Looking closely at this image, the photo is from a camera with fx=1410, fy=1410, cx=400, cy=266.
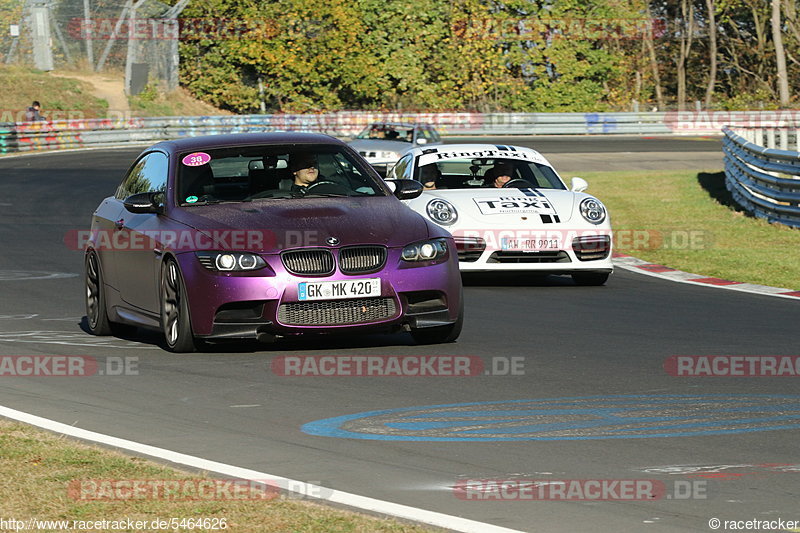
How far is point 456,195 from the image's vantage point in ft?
46.5

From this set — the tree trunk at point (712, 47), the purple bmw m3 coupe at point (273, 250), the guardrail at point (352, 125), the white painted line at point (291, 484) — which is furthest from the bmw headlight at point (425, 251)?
the tree trunk at point (712, 47)

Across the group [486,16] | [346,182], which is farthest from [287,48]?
[346,182]

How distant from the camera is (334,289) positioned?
28.6ft

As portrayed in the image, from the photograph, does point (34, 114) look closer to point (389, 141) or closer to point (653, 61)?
point (389, 141)

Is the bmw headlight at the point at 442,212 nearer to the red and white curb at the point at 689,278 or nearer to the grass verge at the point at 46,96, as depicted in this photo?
the red and white curb at the point at 689,278

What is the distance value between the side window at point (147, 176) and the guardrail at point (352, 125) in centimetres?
3255

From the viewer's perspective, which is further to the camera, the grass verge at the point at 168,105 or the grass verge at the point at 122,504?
the grass verge at the point at 168,105

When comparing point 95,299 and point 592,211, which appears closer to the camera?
point 95,299

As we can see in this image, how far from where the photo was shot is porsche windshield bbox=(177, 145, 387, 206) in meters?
9.67

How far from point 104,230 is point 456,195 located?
4.63 m

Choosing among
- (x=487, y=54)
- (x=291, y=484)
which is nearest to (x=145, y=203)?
(x=291, y=484)

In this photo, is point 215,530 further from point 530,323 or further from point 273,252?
point 530,323

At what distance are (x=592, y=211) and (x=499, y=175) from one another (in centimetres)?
135

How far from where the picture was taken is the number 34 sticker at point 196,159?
983 cm
